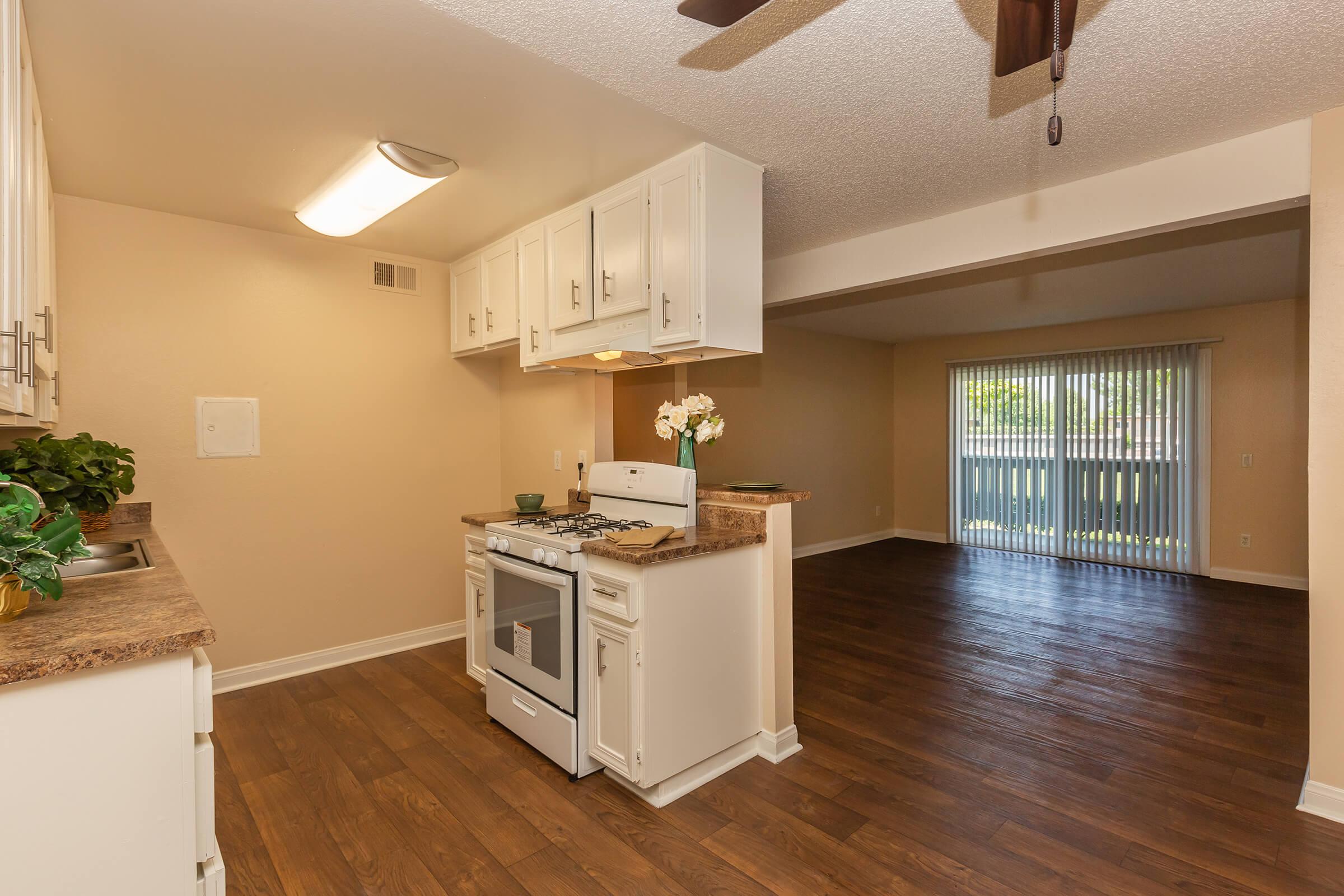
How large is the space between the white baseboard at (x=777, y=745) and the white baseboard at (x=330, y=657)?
2.35 meters

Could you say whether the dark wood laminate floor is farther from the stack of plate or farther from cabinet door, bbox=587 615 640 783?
the stack of plate

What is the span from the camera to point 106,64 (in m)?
1.93

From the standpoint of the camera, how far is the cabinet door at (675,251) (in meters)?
2.56

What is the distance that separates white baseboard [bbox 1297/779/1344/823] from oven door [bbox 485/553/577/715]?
260cm

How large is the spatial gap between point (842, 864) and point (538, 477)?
2.70m

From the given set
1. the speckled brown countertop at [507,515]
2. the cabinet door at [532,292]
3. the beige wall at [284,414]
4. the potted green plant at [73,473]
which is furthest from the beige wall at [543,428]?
the potted green plant at [73,473]

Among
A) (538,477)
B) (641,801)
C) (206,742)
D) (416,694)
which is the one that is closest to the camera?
(206,742)

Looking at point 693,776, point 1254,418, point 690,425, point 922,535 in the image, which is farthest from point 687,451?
point 922,535

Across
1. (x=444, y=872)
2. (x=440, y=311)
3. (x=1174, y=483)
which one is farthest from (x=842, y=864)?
(x=1174, y=483)

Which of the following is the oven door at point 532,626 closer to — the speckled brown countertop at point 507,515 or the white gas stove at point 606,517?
the white gas stove at point 606,517

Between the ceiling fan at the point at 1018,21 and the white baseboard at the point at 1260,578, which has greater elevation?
the ceiling fan at the point at 1018,21

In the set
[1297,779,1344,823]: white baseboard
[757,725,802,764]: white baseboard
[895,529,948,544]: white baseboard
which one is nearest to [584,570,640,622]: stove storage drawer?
[757,725,802,764]: white baseboard

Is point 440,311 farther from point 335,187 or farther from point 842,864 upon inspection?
point 842,864

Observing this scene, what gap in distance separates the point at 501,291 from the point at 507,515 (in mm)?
1268
